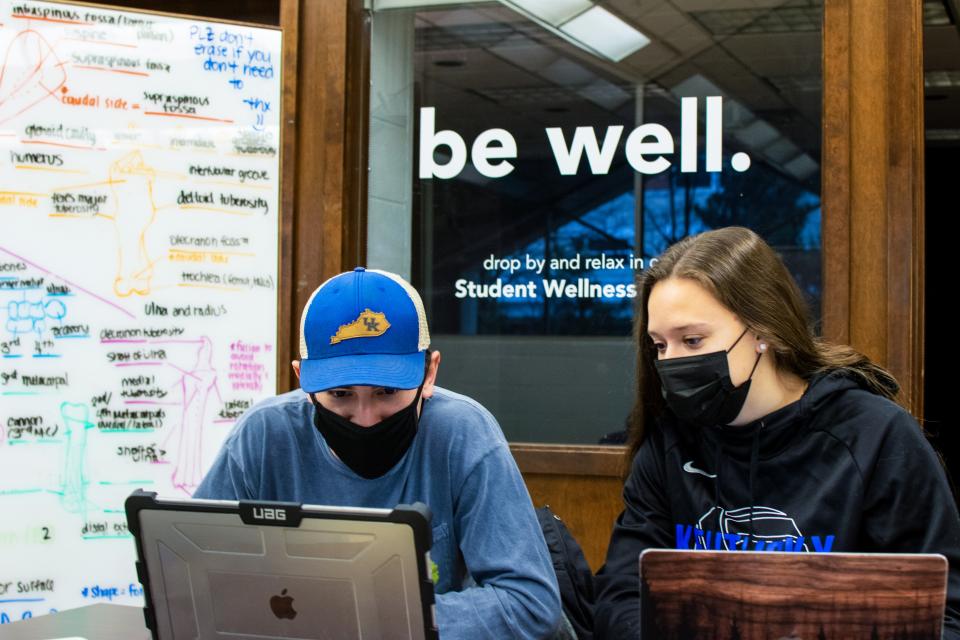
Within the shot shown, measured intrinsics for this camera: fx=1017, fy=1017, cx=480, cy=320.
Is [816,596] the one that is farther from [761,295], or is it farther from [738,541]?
[761,295]

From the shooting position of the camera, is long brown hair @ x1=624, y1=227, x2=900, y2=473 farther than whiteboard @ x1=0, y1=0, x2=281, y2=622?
No

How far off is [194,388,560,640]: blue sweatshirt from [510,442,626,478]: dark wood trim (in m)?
1.56

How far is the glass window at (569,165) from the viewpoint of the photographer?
10.8 ft

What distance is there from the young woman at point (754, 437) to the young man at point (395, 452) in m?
0.30

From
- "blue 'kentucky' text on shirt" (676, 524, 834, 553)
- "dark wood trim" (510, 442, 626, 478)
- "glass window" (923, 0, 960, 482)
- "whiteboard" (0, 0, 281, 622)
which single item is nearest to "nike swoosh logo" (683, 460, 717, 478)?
"blue 'kentucky' text on shirt" (676, 524, 834, 553)

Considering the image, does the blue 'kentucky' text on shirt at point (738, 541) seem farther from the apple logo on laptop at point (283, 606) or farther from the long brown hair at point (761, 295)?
the apple logo on laptop at point (283, 606)

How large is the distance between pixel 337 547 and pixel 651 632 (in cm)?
39

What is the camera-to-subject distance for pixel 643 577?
4.07 feet

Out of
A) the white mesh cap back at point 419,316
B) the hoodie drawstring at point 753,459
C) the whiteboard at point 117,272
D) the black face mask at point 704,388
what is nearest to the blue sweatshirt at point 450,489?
the white mesh cap back at point 419,316

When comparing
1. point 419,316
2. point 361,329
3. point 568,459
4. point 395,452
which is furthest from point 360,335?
point 568,459

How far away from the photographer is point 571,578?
6.12ft

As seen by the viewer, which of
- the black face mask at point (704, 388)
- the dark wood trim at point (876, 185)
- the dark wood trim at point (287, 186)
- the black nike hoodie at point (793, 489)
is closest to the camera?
the black nike hoodie at point (793, 489)

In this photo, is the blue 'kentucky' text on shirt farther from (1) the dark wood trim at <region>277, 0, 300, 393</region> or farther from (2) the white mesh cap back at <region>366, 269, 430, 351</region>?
(1) the dark wood trim at <region>277, 0, 300, 393</region>

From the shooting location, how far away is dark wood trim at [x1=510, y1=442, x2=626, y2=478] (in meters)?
3.38
